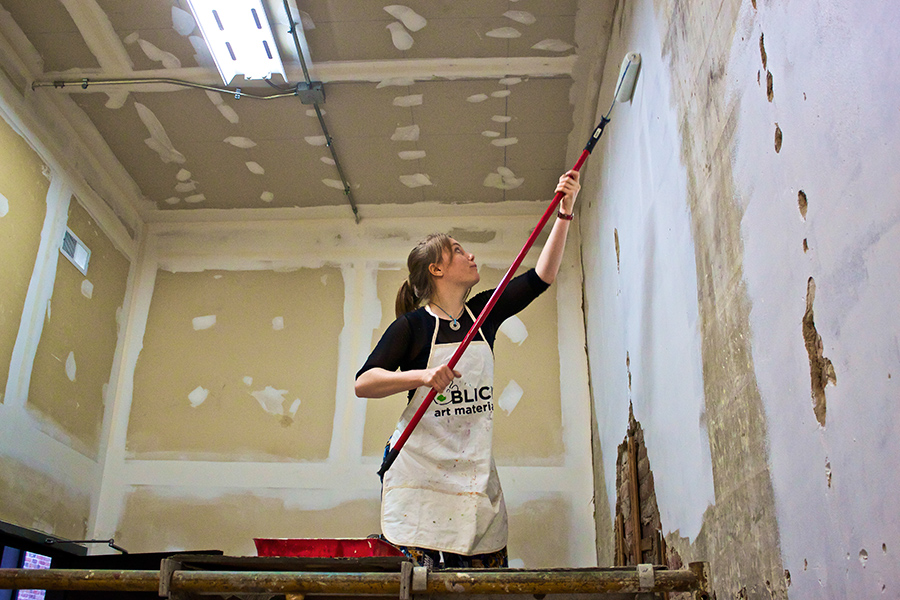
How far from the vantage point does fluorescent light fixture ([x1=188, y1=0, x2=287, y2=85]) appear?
294cm

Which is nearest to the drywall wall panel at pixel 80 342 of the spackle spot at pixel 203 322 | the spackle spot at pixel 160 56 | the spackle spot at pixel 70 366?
the spackle spot at pixel 70 366

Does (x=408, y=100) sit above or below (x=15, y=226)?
above

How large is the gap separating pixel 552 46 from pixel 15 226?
240 centimetres

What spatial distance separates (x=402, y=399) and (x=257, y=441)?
754 mm

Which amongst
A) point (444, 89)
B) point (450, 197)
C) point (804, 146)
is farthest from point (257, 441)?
point (804, 146)

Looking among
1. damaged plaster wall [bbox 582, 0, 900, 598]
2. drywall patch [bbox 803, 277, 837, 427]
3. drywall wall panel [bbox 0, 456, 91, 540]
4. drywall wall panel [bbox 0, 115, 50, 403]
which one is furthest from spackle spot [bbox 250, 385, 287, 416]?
drywall patch [bbox 803, 277, 837, 427]

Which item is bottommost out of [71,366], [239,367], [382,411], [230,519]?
[230,519]

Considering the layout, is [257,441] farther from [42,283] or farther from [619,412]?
[619,412]

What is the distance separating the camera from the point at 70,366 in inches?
141

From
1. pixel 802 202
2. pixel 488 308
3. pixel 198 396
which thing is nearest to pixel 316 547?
pixel 488 308

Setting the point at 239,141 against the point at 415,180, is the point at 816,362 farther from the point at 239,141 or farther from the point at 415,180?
the point at 239,141

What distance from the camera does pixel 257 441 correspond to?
381 centimetres

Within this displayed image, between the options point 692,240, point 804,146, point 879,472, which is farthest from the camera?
point 692,240

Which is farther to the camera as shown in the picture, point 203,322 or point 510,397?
point 203,322
